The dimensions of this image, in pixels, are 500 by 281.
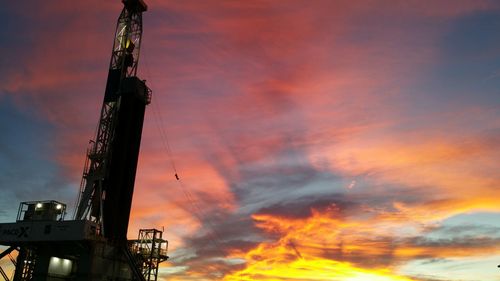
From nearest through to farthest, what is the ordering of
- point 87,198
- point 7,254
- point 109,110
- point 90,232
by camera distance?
point 90,232
point 7,254
point 87,198
point 109,110

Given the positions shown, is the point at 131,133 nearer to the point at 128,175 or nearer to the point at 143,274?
the point at 128,175

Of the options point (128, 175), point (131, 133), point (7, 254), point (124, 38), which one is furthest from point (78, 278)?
Result: point (124, 38)

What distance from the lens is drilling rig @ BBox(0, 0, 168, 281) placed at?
6669 centimetres

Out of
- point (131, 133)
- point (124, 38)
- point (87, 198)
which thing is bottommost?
point (87, 198)

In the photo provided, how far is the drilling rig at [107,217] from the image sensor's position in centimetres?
6669

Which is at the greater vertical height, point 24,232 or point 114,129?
point 114,129

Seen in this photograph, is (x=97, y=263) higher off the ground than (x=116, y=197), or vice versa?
(x=116, y=197)

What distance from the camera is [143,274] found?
7625 cm

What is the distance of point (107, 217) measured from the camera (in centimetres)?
7356

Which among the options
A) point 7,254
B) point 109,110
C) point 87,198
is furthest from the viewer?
point 109,110

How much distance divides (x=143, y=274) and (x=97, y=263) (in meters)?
10.3

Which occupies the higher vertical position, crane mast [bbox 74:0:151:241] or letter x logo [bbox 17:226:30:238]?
crane mast [bbox 74:0:151:241]

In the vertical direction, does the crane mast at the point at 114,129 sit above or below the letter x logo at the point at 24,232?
Result: above

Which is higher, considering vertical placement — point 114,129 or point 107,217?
point 114,129
